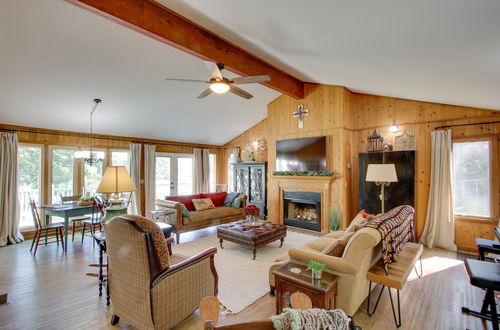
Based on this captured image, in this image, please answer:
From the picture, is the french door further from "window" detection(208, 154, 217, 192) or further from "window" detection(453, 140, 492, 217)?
"window" detection(453, 140, 492, 217)

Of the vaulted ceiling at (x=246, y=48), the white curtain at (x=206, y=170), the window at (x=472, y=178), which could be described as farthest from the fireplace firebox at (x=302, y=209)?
the white curtain at (x=206, y=170)

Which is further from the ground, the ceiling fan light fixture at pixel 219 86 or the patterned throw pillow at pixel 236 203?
the ceiling fan light fixture at pixel 219 86

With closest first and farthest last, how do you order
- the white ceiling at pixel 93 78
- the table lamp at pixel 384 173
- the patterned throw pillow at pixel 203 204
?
the white ceiling at pixel 93 78, the table lamp at pixel 384 173, the patterned throw pillow at pixel 203 204

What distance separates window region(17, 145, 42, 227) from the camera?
17.1 feet

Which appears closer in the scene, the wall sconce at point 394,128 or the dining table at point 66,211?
the dining table at point 66,211

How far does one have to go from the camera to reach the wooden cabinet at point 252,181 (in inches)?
288

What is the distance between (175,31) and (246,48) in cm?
121

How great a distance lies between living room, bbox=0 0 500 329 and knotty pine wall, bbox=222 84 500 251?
33 mm

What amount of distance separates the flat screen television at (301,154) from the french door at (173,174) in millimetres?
3289

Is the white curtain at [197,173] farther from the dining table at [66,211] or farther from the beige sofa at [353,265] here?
the beige sofa at [353,265]

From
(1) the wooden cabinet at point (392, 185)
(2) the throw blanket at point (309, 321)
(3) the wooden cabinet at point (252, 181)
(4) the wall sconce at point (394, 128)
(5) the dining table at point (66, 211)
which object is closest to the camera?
(2) the throw blanket at point (309, 321)

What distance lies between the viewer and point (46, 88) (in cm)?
422

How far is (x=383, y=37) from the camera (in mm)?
2336

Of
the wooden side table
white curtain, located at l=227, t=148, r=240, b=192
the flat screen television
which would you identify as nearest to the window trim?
the flat screen television
